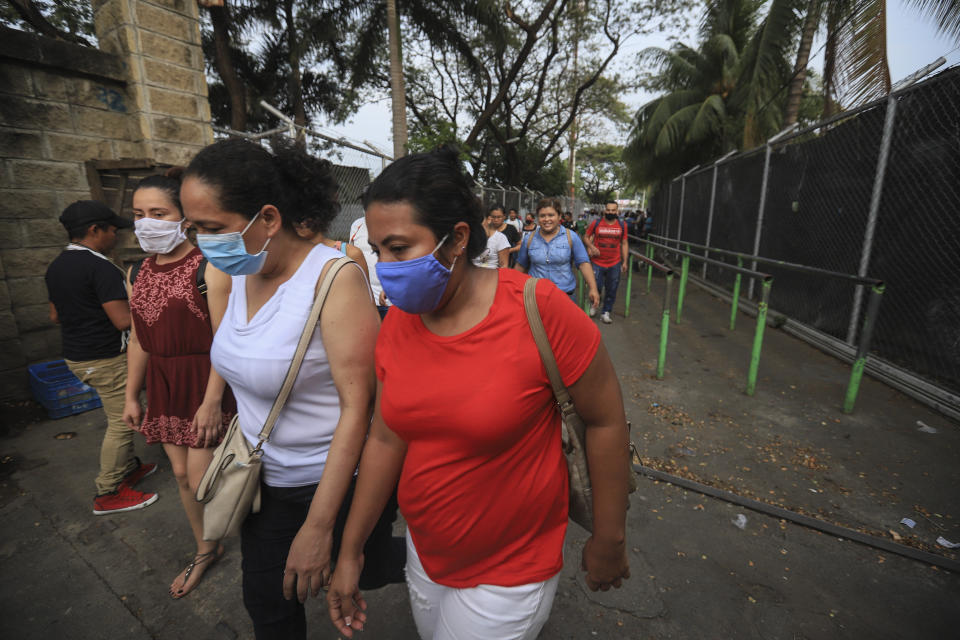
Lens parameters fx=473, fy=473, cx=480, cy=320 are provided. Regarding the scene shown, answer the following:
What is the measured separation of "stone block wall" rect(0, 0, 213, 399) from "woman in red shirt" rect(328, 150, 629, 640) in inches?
181

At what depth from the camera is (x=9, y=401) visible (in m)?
4.37

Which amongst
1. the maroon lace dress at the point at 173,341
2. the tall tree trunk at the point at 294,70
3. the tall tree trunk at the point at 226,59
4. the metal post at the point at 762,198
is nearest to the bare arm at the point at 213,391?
the maroon lace dress at the point at 173,341

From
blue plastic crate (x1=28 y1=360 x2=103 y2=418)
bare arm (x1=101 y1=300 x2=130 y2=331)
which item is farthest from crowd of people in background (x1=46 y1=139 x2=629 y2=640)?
blue plastic crate (x1=28 y1=360 x2=103 y2=418)

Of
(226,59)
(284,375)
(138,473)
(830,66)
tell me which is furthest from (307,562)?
(226,59)

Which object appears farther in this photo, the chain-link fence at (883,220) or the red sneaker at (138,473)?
the chain-link fence at (883,220)

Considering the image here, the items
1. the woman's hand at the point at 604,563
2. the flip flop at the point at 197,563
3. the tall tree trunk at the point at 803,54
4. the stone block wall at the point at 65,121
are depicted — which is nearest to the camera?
the woman's hand at the point at 604,563

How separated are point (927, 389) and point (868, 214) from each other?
2094 millimetres

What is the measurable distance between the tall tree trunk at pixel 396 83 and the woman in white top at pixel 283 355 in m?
9.23

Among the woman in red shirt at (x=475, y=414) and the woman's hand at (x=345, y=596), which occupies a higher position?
the woman in red shirt at (x=475, y=414)

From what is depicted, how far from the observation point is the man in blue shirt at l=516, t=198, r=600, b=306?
5.13 meters

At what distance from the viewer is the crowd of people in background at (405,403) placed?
3.95 feet

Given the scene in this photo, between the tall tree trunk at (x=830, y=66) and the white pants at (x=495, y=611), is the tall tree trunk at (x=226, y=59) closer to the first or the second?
the tall tree trunk at (x=830, y=66)

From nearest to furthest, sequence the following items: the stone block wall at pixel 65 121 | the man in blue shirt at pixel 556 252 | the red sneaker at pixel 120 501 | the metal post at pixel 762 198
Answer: the red sneaker at pixel 120 501 → the stone block wall at pixel 65 121 → the man in blue shirt at pixel 556 252 → the metal post at pixel 762 198

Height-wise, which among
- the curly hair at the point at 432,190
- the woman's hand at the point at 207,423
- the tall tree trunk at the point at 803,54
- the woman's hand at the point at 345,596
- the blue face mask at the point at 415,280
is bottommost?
the woman's hand at the point at 345,596
